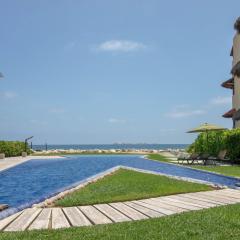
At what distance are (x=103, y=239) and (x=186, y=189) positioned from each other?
6.14m

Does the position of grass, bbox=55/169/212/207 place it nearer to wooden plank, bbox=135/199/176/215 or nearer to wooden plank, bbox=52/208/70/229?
wooden plank, bbox=135/199/176/215

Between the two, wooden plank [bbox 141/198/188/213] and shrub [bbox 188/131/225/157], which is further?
shrub [bbox 188/131/225/157]

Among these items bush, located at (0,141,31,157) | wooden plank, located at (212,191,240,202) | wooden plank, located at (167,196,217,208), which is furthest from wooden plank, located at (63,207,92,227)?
bush, located at (0,141,31,157)

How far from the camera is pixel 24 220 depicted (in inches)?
307

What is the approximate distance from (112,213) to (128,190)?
11.1ft

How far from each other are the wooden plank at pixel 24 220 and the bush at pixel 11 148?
3114 centimetres

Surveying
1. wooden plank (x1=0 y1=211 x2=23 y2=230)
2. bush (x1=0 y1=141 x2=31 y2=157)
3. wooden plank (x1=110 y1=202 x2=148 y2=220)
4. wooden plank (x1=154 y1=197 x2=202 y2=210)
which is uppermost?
bush (x1=0 y1=141 x2=31 y2=157)

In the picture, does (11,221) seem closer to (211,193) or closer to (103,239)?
(103,239)

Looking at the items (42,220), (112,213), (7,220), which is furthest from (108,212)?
(7,220)

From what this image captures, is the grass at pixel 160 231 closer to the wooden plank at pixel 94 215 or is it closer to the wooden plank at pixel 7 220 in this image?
the wooden plank at pixel 94 215

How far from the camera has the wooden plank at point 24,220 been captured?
7194 mm

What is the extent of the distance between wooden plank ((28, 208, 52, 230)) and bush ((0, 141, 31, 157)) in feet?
103

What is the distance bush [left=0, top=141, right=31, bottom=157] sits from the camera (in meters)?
39.1

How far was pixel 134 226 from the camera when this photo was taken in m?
6.98
